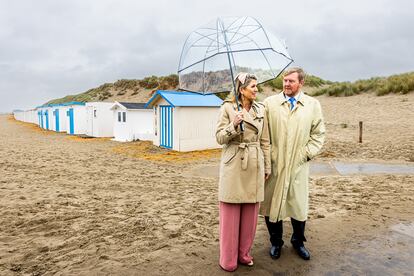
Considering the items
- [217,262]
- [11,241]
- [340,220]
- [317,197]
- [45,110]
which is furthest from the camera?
[45,110]

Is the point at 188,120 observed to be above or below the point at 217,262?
above

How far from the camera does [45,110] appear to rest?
32.3 metres

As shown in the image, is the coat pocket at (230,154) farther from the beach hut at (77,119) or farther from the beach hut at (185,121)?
the beach hut at (77,119)

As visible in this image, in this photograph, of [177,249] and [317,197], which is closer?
[177,249]

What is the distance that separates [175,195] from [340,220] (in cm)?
296

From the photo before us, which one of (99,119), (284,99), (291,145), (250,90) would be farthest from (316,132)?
(99,119)

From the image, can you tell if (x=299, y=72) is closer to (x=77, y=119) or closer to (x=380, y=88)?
(x=77, y=119)

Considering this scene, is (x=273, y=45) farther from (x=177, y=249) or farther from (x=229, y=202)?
(x=177, y=249)

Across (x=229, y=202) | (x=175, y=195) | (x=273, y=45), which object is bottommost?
(x=175, y=195)

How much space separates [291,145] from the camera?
3129 millimetres

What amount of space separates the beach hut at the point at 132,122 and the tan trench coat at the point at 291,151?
15.1m

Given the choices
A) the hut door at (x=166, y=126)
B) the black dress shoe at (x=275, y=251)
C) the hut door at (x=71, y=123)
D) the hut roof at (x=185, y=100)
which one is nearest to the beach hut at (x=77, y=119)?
the hut door at (x=71, y=123)

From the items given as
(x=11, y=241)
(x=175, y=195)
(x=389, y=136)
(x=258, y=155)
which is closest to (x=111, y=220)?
(x=11, y=241)

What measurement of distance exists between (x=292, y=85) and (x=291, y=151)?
65 cm
